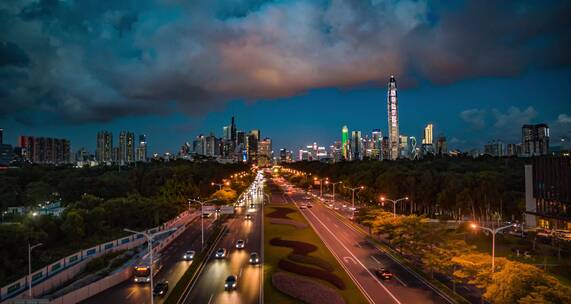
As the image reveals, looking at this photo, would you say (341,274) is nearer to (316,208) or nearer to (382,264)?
(382,264)

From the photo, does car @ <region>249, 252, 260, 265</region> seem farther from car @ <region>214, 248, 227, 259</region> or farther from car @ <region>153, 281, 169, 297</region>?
car @ <region>153, 281, 169, 297</region>

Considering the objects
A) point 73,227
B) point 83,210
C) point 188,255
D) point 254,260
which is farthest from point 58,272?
point 83,210

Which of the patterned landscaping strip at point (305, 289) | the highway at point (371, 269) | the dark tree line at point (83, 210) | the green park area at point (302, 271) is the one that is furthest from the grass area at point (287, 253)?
the dark tree line at point (83, 210)

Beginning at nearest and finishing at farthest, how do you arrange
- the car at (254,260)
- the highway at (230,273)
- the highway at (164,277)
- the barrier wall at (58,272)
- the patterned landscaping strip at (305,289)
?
the patterned landscaping strip at (305,289) → the highway at (230,273) → the highway at (164,277) → the barrier wall at (58,272) → the car at (254,260)

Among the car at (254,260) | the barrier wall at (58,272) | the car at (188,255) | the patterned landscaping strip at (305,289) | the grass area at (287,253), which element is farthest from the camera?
the car at (188,255)

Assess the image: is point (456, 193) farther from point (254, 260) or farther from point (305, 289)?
point (305, 289)

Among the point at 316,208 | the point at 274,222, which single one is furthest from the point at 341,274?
the point at 316,208

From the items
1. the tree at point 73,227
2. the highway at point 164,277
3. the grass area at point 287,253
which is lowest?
the highway at point 164,277

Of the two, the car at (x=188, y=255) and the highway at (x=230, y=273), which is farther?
the car at (x=188, y=255)

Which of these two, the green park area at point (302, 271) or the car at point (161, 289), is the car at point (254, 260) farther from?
the car at point (161, 289)
